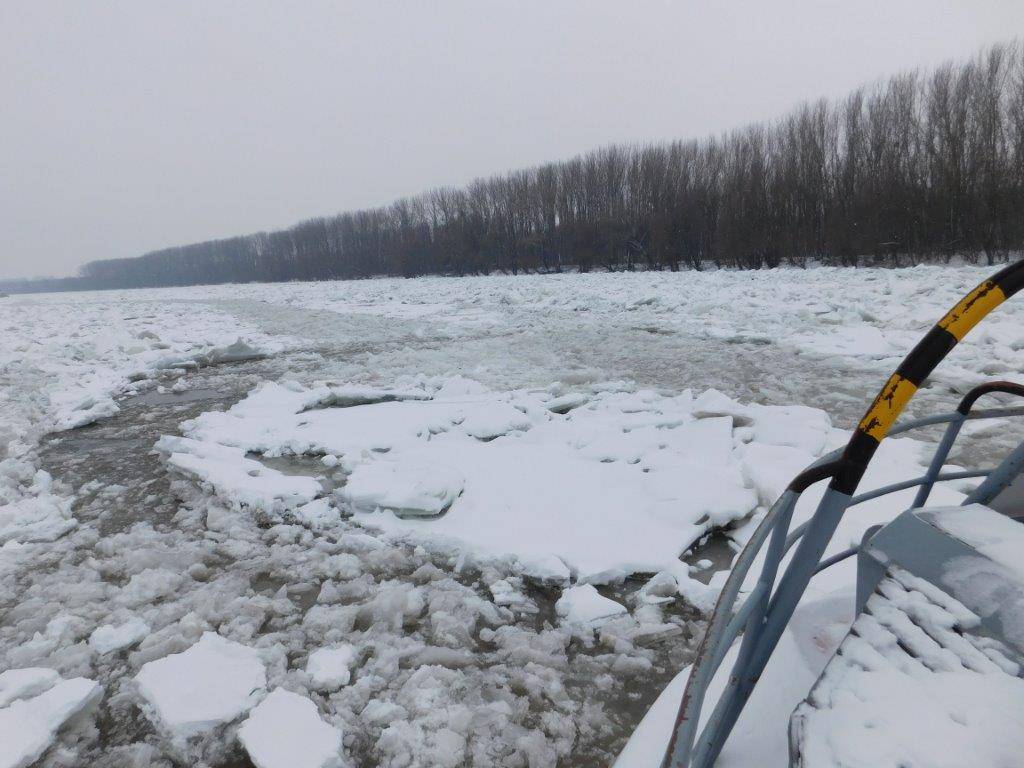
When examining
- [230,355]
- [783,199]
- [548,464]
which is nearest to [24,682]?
[548,464]

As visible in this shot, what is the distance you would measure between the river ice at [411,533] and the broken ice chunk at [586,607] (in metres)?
0.01

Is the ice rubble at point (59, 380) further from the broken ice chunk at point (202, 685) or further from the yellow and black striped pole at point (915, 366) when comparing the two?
the yellow and black striped pole at point (915, 366)

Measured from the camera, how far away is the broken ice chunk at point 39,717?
1.59 meters

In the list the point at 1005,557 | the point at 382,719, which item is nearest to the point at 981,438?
the point at 1005,557

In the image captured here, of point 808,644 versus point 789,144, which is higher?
point 789,144

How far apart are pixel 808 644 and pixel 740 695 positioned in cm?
43

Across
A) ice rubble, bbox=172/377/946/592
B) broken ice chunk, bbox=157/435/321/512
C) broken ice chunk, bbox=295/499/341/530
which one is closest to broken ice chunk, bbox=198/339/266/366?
ice rubble, bbox=172/377/946/592

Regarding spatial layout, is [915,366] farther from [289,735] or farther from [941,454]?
[289,735]

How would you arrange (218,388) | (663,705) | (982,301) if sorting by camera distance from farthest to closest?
(218,388), (663,705), (982,301)

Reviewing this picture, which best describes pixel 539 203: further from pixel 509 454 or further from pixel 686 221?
pixel 509 454

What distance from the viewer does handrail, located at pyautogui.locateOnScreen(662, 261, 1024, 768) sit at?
2.68 feet

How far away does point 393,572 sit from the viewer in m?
2.55

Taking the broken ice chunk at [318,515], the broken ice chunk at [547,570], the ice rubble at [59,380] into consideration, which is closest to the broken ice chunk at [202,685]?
the broken ice chunk at [318,515]

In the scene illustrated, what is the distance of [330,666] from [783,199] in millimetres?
27777
